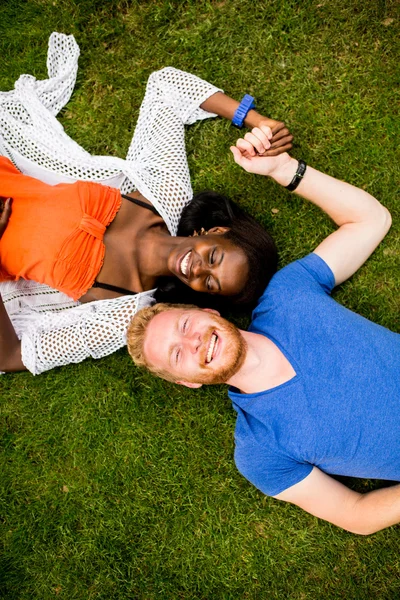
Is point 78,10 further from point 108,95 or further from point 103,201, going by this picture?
point 103,201

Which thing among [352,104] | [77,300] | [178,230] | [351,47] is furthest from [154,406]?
[351,47]

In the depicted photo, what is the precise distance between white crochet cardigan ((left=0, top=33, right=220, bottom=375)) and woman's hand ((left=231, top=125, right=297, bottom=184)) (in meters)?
0.64

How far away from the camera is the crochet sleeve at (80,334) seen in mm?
4035

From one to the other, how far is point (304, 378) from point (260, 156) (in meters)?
1.81

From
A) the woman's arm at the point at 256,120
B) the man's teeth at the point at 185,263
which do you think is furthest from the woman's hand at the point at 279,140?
the man's teeth at the point at 185,263

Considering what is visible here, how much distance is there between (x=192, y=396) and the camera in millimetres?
4430

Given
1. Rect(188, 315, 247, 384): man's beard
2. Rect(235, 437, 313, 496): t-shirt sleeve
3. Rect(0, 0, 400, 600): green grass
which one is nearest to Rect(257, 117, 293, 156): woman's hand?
Rect(0, 0, 400, 600): green grass

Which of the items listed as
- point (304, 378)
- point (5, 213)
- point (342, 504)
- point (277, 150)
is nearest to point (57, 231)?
point (5, 213)

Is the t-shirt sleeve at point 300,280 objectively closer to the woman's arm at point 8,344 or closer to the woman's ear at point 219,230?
the woman's ear at point 219,230

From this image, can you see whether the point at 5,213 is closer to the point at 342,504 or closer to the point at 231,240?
the point at 231,240

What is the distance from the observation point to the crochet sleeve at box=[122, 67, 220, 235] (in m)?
4.09

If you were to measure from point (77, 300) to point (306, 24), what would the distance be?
3266mm

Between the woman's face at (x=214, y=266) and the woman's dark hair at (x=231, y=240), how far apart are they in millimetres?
93

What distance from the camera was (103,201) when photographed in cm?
399
